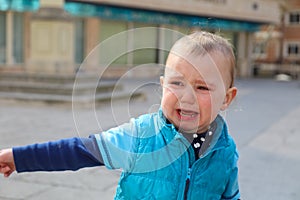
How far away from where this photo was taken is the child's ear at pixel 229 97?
2.00 meters

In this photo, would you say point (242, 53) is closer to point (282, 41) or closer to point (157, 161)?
point (282, 41)

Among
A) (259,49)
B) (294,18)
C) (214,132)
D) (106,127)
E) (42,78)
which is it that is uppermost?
(294,18)

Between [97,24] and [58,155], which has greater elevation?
[97,24]

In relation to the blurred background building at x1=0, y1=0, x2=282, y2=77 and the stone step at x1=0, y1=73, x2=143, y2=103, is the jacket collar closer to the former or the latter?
the blurred background building at x1=0, y1=0, x2=282, y2=77

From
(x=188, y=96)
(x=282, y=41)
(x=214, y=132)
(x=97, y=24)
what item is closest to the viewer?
(x=188, y=96)

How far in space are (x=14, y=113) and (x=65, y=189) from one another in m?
5.41

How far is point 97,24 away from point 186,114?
61.7 ft

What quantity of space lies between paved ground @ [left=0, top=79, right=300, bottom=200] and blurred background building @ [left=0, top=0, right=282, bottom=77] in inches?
20.4

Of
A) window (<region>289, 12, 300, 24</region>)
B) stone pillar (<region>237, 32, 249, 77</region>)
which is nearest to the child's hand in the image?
stone pillar (<region>237, 32, 249, 77</region>)

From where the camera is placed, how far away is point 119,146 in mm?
1872

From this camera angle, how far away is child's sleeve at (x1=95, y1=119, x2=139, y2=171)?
187 cm

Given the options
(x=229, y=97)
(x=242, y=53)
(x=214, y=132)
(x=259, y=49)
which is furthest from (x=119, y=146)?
(x=259, y=49)

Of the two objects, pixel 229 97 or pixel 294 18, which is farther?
pixel 294 18

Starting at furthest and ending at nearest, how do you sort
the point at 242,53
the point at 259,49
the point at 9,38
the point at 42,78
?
the point at 259,49 < the point at 242,53 < the point at 9,38 < the point at 42,78
